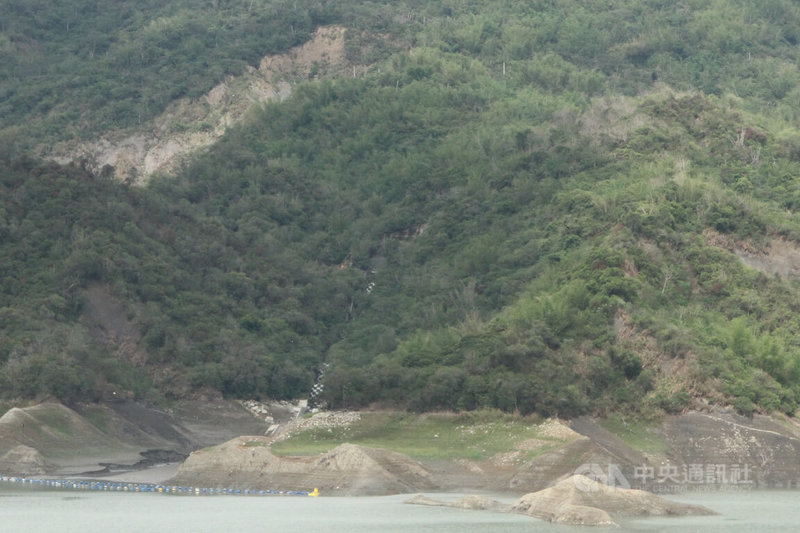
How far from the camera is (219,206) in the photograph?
18912cm

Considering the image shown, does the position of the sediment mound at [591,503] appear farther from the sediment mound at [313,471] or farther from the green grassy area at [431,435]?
the green grassy area at [431,435]

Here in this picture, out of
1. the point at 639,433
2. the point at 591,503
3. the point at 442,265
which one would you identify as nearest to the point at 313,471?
the point at 639,433

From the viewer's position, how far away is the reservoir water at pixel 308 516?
82.4 m

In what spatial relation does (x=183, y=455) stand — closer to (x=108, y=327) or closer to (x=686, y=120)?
(x=108, y=327)

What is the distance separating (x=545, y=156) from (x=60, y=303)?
178 feet

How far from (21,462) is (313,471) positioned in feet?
85.7

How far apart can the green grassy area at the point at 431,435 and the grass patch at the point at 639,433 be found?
6.28 meters

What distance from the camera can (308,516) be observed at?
89.6 meters

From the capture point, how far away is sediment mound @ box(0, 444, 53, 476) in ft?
387

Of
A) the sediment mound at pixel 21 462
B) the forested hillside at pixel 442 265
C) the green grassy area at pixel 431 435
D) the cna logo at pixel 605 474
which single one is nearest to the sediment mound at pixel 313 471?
the green grassy area at pixel 431 435

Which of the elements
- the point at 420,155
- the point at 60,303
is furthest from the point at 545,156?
the point at 60,303

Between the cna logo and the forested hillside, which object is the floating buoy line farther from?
the cna logo

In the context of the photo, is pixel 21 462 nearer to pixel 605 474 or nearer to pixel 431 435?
pixel 431 435

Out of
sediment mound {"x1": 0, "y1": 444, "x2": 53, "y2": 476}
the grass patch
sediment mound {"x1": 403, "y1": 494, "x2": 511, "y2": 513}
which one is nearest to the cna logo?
the grass patch
